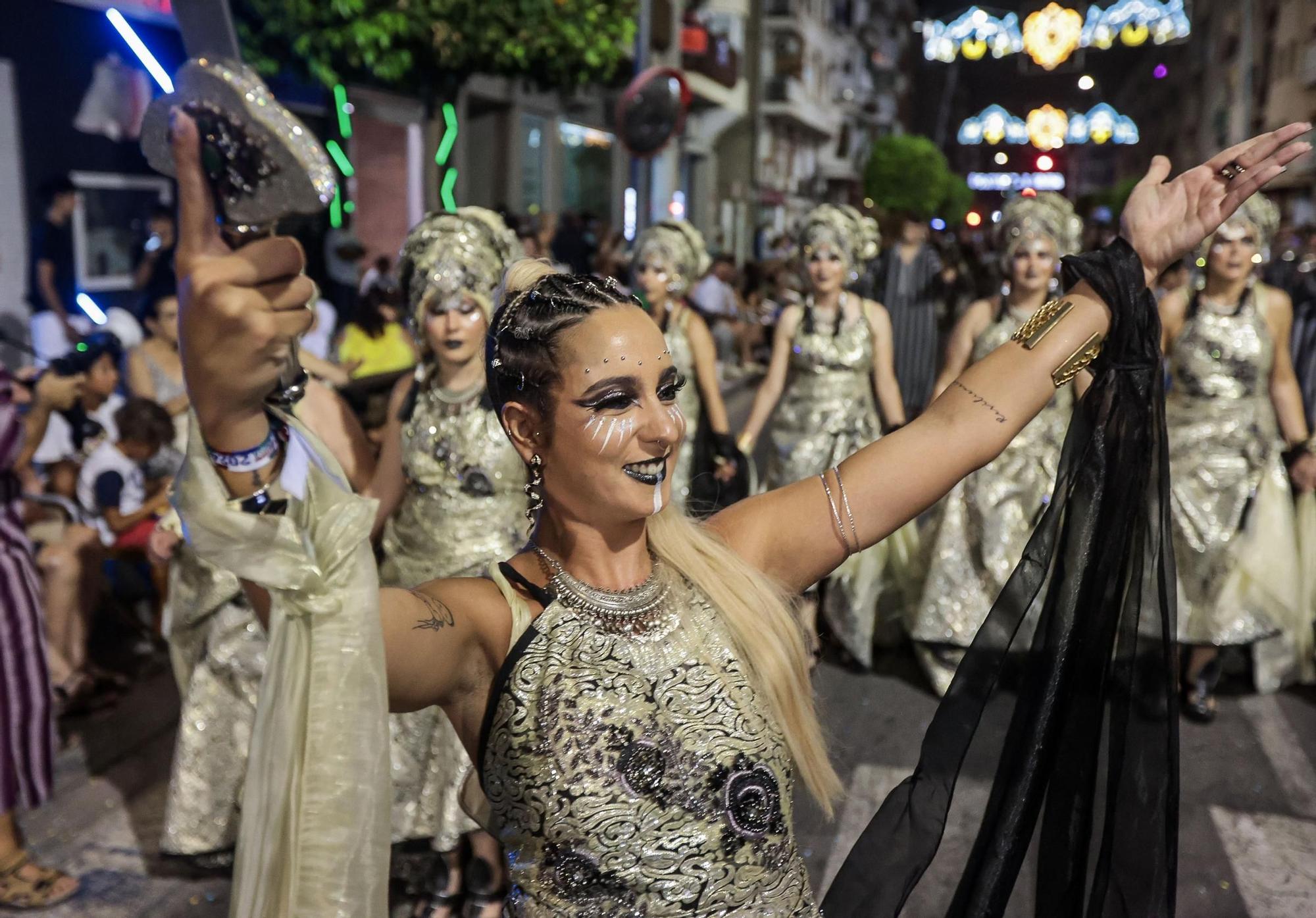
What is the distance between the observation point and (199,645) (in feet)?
14.5

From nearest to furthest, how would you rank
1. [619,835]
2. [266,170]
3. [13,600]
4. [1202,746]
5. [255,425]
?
[266,170]
[255,425]
[619,835]
[13,600]
[1202,746]

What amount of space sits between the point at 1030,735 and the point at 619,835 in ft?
2.99

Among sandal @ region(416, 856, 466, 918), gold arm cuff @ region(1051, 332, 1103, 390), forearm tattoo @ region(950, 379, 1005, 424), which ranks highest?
gold arm cuff @ region(1051, 332, 1103, 390)

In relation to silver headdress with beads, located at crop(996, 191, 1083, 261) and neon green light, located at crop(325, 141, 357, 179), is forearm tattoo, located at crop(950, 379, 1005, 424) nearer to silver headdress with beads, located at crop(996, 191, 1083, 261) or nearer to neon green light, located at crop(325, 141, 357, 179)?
silver headdress with beads, located at crop(996, 191, 1083, 261)

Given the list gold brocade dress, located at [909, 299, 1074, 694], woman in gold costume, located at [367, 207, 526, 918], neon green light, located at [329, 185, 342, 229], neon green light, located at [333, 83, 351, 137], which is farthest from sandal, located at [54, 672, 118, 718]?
neon green light, located at [333, 83, 351, 137]

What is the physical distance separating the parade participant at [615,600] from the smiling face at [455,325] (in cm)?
205

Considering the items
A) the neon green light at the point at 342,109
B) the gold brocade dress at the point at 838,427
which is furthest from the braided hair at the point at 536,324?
the neon green light at the point at 342,109

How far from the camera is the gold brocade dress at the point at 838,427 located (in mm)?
6699

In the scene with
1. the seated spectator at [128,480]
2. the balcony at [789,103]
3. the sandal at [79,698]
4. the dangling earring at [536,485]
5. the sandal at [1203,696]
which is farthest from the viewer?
the balcony at [789,103]

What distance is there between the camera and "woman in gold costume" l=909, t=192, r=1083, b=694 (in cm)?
620

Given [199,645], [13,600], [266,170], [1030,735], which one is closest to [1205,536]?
[1030,735]

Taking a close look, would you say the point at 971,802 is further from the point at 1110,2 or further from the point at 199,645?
the point at 1110,2

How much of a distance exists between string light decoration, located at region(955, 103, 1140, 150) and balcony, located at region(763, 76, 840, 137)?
21.2 meters

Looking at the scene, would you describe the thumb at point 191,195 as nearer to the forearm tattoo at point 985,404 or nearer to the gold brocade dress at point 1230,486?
the forearm tattoo at point 985,404
